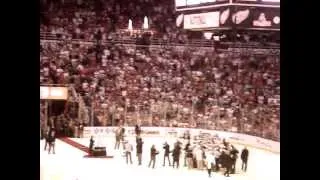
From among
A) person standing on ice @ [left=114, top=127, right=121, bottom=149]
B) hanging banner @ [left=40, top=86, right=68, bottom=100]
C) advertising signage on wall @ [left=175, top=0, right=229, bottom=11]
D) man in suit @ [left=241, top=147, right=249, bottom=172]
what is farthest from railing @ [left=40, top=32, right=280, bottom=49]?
man in suit @ [left=241, top=147, right=249, bottom=172]

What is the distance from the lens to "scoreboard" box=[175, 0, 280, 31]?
4.09m

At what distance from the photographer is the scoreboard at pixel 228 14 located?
4094 mm

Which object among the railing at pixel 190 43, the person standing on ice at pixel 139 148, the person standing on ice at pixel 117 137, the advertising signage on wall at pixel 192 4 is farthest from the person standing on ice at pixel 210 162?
the advertising signage on wall at pixel 192 4

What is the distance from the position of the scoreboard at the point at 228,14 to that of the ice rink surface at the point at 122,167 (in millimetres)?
777

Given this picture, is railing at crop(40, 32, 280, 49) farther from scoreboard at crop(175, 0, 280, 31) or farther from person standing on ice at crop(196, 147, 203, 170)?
person standing on ice at crop(196, 147, 203, 170)

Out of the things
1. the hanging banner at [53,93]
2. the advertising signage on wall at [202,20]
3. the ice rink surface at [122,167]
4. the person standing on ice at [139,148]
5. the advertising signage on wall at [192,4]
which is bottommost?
the ice rink surface at [122,167]

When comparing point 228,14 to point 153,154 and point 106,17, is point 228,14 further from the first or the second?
Answer: point 153,154

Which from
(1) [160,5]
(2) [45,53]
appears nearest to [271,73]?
(1) [160,5]

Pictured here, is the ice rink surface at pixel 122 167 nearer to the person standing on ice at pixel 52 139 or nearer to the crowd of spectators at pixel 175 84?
the person standing on ice at pixel 52 139

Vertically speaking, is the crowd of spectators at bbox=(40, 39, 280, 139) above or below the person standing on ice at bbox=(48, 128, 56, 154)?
above

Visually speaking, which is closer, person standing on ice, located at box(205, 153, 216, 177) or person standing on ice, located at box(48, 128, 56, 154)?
person standing on ice, located at box(48, 128, 56, 154)

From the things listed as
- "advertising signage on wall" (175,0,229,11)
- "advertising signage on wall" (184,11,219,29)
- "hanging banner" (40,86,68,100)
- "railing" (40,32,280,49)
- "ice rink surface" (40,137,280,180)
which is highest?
"advertising signage on wall" (175,0,229,11)

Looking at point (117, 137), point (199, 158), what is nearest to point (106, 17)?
point (117, 137)
